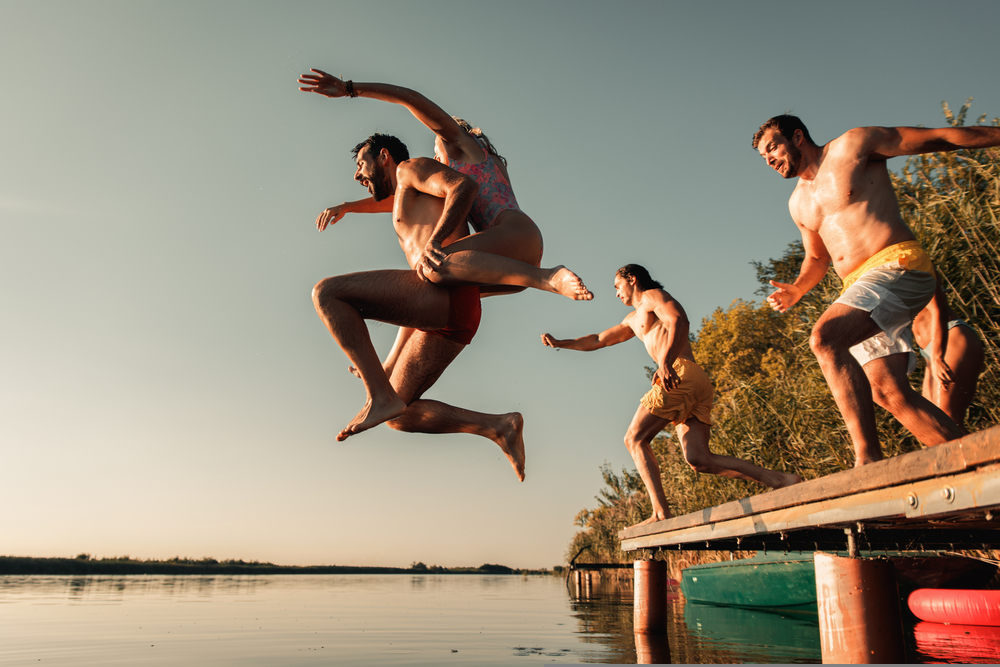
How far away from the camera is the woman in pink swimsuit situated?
3307 mm

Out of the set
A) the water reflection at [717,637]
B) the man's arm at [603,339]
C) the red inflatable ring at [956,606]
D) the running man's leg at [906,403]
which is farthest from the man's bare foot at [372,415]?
the red inflatable ring at [956,606]

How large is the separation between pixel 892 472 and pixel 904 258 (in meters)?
1.35

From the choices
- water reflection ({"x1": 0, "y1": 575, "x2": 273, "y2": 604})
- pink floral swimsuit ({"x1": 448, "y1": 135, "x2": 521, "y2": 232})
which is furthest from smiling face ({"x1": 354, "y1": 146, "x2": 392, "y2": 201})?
water reflection ({"x1": 0, "y1": 575, "x2": 273, "y2": 604})

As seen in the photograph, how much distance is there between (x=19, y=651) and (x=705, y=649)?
767 cm

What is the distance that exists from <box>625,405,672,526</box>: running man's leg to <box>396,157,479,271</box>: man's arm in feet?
11.6

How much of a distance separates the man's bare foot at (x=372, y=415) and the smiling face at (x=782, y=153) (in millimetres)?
2664

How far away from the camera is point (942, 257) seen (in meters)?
8.91

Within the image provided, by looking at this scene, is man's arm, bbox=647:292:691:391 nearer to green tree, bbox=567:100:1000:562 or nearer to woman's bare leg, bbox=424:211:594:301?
woman's bare leg, bbox=424:211:594:301

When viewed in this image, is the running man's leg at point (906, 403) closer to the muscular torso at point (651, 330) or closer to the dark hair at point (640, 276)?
the muscular torso at point (651, 330)

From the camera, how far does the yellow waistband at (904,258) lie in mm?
3363

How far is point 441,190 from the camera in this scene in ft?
11.3

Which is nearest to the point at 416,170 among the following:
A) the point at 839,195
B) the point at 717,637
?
the point at 839,195

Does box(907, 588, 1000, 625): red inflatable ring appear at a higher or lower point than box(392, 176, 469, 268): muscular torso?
lower

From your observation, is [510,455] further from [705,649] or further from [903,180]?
[903,180]
